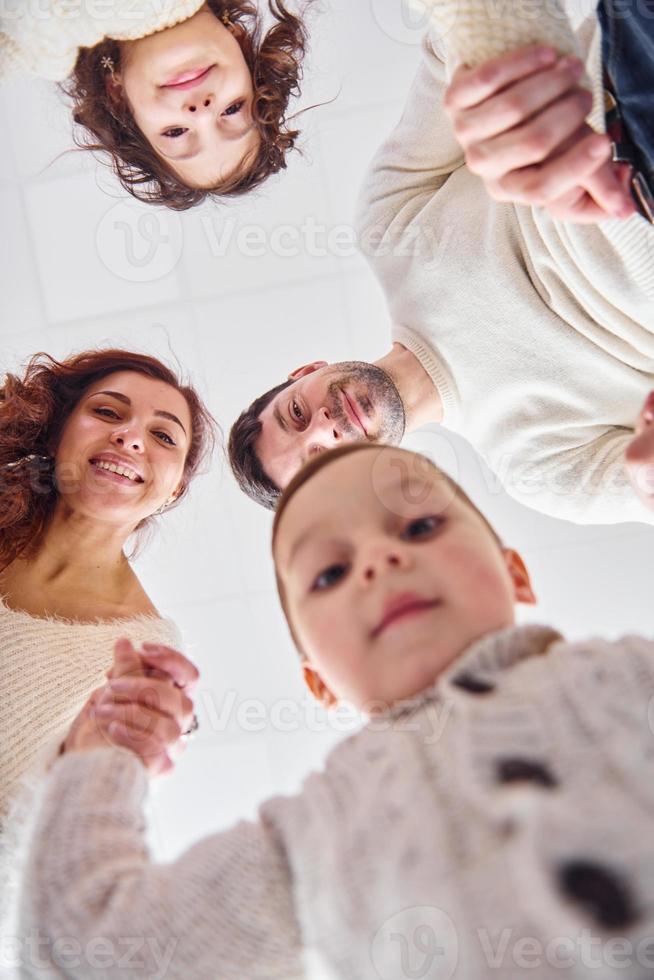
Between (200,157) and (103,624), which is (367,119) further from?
(103,624)

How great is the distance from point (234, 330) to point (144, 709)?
890 millimetres

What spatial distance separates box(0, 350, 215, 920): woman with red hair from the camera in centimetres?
122

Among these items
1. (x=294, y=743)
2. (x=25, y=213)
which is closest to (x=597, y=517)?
(x=294, y=743)

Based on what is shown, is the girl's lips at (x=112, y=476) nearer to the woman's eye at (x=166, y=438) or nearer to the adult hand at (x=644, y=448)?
the woman's eye at (x=166, y=438)

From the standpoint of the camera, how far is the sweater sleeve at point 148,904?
609mm

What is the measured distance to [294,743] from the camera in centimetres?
149

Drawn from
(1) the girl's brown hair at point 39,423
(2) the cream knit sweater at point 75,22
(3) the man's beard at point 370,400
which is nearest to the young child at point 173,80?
(2) the cream knit sweater at point 75,22

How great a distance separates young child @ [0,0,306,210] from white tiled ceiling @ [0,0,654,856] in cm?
5

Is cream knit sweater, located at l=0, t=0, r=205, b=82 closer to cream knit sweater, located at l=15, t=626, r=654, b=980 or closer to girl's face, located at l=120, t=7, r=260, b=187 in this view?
girl's face, located at l=120, t=7, r=260, b=187

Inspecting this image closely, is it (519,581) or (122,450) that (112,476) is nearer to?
(122,450)

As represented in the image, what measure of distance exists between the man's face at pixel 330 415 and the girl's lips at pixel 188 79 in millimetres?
466

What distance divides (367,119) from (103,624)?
95cm

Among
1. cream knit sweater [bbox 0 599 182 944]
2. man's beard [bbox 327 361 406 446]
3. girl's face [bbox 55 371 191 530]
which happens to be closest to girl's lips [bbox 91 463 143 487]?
girl's face [bbox 55 371 191 530]

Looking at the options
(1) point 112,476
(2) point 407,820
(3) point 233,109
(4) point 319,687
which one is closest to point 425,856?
(2) point 407,820
